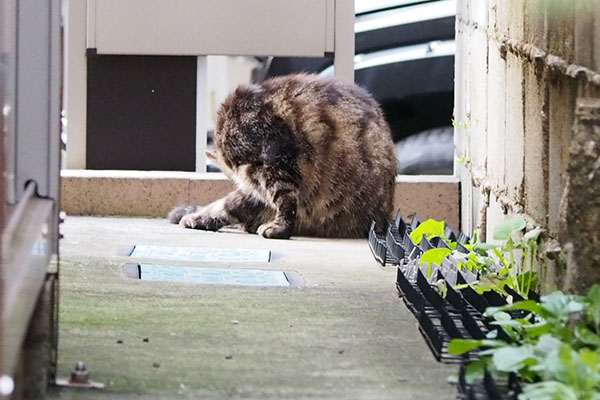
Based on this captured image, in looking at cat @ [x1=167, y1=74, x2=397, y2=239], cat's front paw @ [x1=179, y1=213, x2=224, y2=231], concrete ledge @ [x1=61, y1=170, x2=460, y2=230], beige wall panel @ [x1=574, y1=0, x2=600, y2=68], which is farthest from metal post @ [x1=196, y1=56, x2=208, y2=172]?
beige wall panel @ [x1=574, y1=0, x2=600, y2=68]

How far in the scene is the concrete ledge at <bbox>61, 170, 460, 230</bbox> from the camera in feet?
25.3

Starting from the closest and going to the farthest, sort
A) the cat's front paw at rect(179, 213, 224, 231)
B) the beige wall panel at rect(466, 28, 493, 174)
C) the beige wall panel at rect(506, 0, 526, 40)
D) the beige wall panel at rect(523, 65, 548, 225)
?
the beige wall panel at rect(523, 65, 548, 225) < the beige wall panel at rect(506, 0, 526, 40) < the beige wall panel at rect(466, 28, 493, 174) < the cat's front paw at rect(179, 213, 224, 231)

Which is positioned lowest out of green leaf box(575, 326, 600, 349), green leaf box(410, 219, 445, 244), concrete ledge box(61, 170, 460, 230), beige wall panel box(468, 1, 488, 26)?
green leaf box(575, 326, 600, 349)

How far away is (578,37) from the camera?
12.3ft

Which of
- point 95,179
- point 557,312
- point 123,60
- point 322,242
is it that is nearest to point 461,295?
point 557,312

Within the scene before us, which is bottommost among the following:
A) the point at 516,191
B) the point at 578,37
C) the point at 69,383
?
the point at 69,383

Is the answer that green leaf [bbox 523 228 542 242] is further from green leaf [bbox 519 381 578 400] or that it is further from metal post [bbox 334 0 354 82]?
metal post [bbox 334 0 354 82]

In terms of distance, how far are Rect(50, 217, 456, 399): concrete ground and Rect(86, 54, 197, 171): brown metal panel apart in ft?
8.76

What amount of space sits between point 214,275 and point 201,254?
83cm

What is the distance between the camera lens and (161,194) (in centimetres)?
786

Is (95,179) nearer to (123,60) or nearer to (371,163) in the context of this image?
(123,60)

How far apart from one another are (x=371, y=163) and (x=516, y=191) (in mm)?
2239

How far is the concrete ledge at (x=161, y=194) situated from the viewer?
7.71 m

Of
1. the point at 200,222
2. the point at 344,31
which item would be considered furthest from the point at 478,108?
the point at 344,31
